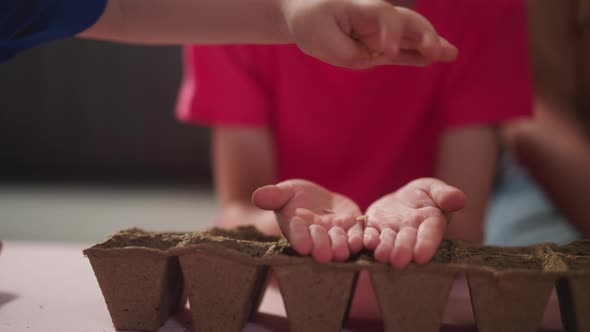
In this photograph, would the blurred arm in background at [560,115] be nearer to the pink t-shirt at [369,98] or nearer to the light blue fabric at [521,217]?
the light blue fabric at [521,217]

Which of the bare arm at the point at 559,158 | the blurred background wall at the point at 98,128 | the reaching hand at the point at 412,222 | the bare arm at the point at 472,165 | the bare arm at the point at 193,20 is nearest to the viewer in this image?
the reaching hand at the point at 412,222

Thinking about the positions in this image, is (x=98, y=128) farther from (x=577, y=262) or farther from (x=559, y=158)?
(x=577, y=262)

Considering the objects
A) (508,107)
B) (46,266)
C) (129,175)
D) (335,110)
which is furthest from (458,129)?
(129,175)

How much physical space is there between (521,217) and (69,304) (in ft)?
2.64

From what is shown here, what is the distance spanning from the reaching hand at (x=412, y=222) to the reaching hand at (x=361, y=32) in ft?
0.34

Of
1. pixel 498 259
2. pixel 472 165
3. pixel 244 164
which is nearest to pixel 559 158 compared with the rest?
pixel 472 165

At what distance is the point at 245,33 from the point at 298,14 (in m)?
0.09

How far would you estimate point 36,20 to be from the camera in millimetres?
446

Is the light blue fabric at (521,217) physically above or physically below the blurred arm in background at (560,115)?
below

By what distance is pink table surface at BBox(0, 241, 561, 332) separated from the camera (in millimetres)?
434

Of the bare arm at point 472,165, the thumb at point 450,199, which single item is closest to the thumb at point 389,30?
the thumb at point 450,199

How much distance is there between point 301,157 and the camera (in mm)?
852

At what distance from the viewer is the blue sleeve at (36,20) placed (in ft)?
1.45

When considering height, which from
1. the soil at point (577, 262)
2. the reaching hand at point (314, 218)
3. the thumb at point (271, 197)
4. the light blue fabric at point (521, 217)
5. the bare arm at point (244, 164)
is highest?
the thumb at point (271, 197)
